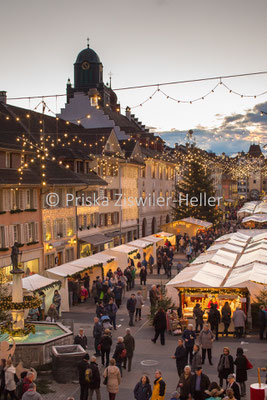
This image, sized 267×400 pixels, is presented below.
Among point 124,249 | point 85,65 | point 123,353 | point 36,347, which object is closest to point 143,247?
point 124,249

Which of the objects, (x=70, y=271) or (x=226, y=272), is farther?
(x=70, y=271)

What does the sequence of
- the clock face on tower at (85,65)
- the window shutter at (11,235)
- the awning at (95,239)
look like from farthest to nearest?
the clock face on tower at (85,65) → the awning at (95,239) → the window shutter at (11,235)

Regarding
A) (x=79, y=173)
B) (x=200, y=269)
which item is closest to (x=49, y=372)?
(x=200, y=269)

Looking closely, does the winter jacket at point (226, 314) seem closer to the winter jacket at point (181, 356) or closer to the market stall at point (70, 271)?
the winter jacket at point (181, 356)

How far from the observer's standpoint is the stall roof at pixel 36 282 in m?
21.6

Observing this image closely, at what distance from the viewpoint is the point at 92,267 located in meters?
27.8

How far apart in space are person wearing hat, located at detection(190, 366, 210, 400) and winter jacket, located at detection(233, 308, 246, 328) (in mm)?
7162

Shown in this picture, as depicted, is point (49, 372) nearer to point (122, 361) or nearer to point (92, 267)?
point (122, 361)

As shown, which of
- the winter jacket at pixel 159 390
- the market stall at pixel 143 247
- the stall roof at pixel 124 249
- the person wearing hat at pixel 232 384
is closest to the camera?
the person wearing hat at pixel 232 384

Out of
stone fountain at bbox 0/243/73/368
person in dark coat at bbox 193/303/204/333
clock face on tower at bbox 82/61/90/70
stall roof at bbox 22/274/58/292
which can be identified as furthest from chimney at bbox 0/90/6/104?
clock face on tower at bbox 82/61/90/70

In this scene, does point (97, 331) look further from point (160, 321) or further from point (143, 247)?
point (143, 247)

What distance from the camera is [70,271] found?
2561 cm

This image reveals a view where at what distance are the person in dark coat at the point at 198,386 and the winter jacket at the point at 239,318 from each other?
282 inches

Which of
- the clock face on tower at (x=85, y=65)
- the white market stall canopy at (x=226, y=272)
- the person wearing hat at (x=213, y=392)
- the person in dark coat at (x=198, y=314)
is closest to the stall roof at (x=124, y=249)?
the white market stall canopy at (x=226, y=272)
